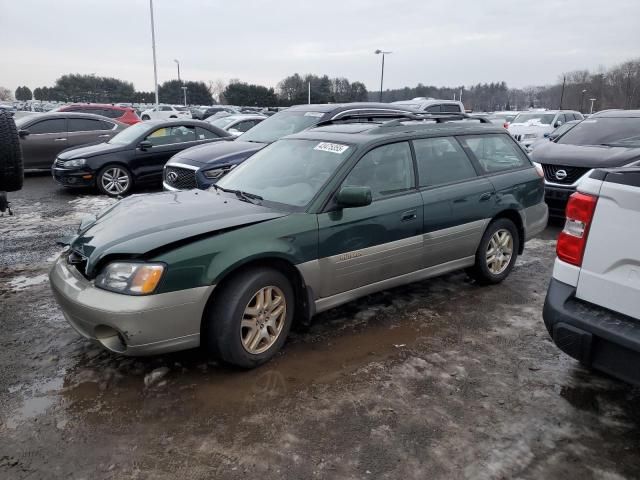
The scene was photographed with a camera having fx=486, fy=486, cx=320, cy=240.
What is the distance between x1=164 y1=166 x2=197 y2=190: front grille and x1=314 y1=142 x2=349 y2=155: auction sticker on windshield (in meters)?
3.55

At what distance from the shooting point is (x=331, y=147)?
4168 millimetres

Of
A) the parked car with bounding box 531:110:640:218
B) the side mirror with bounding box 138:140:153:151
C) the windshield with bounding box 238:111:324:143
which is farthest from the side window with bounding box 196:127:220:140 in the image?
the parked car with bounding box 531:110:640:218

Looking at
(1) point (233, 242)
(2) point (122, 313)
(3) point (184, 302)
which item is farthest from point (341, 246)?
(2) point (122, 313)

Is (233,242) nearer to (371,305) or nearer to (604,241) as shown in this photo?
(371,305)

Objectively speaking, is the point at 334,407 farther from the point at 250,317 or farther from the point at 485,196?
the point at 485,196

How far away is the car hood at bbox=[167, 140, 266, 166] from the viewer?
291 inches

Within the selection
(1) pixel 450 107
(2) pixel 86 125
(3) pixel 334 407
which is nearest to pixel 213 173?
(3) pixel 334 407

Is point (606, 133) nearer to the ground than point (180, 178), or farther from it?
farther from it

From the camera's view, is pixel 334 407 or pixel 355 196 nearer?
pixel 334 407

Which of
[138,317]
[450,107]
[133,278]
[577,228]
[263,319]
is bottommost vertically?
[263,319]

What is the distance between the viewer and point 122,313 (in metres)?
2.89

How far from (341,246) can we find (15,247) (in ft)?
15.5

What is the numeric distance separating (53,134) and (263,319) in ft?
34.8

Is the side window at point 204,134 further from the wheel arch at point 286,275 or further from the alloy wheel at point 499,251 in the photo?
the wheel arch at point 286,275
